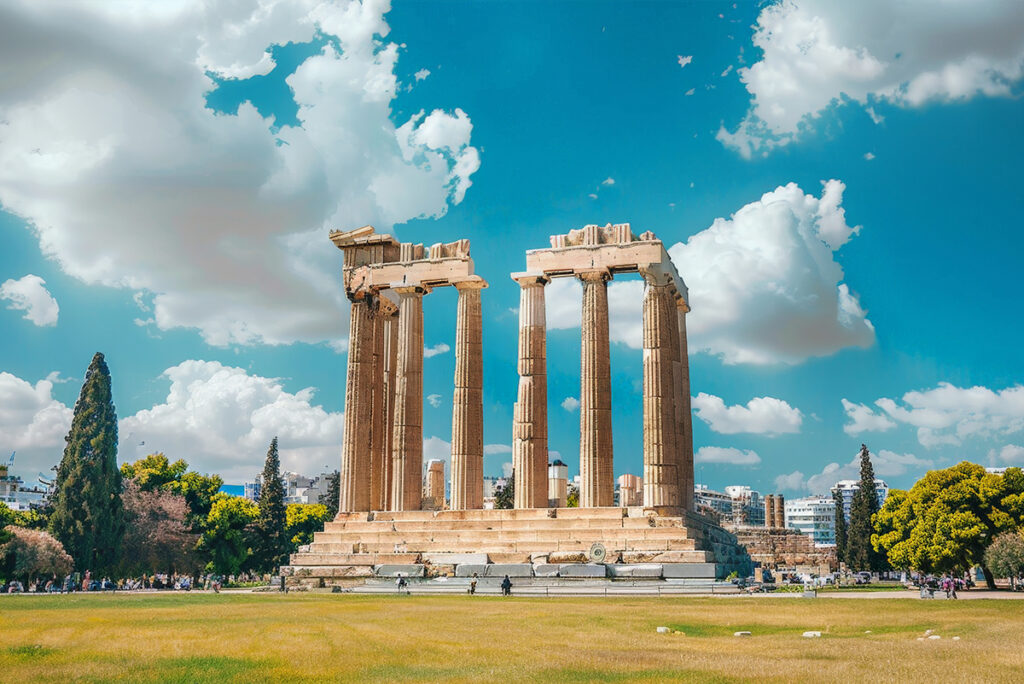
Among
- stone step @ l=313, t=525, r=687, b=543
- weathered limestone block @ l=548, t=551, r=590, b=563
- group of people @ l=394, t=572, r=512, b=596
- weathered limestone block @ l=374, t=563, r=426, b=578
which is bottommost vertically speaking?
group of people @ l=394, t=572, r=512, b=596

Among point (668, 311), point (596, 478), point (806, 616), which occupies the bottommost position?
point (806, 616)

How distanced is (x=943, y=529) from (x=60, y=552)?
54477mm

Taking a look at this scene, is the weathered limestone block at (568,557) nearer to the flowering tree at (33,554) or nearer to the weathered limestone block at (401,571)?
the weathered limestone block at (401,571)

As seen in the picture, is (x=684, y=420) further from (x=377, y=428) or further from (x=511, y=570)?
(x=377, y=428)

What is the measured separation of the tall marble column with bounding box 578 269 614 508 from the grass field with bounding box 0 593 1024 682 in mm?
15889

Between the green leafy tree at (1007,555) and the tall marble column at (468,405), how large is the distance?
26.8m

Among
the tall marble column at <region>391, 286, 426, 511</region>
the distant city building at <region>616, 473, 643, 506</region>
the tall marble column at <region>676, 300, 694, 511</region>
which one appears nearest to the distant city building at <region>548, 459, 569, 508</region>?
the distant city building at <region>616, 473, 643, 506</region>

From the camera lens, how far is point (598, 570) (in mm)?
37750

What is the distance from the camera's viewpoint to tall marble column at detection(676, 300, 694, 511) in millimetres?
49938

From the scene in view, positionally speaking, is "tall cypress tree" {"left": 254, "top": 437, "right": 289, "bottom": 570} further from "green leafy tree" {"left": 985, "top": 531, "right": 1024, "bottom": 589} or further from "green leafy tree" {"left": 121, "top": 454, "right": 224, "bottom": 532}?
"green leafy tree" {"left": 985, "top": 531, "right": 1024, "bottom": 589}

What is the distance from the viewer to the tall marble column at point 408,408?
158ft

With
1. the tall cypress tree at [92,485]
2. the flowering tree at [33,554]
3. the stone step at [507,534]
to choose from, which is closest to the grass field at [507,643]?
the stone step at [507,534]

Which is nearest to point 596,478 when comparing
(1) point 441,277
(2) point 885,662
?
(1) point 441,277

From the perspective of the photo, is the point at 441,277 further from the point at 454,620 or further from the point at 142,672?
the point at 142,672
